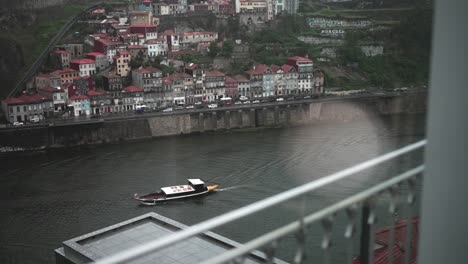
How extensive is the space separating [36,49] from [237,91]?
3625 mm

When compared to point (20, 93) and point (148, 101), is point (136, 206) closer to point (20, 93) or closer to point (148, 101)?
point (148, 101)

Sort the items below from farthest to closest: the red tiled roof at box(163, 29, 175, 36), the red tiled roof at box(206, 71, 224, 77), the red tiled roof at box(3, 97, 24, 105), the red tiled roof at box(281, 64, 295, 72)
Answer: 1. the red tiled roof at box(163, 29, 175, 36)
2. the red tiled roof at box(281, 64, 295, 72)
3. the red tiled roof at box(206, 71, 224, 77)
4. the red tiled roof at box(3, 97, 24, 105)

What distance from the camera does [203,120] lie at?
7.44 meters

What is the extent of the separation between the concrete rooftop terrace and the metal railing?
1.94 meters

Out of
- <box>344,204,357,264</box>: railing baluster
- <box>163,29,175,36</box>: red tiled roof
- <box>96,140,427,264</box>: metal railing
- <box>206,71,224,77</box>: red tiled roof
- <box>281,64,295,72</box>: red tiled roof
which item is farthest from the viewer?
<box>163,29,175,36</box>: red tiled roof

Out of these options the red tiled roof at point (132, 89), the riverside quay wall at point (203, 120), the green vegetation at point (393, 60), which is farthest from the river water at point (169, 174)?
the red tiled roof at point (132, 89)

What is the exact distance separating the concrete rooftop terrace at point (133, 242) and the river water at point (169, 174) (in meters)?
0.37

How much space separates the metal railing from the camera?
33 centimetres

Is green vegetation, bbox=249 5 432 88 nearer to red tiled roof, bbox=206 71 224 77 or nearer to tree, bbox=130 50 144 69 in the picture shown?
red tiled roof, bbox=206 71 224 77

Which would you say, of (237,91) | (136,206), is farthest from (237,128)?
(136,206)

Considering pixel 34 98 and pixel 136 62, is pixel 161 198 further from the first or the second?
pixel 136 62

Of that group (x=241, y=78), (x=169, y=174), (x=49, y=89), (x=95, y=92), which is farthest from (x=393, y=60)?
(x=49, y=89)

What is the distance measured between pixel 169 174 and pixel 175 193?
74 cm

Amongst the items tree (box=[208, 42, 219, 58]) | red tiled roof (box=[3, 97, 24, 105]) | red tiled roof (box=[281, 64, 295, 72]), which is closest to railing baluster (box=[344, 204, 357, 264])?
red tiled roof (box=[3, 97, 24, 105])
